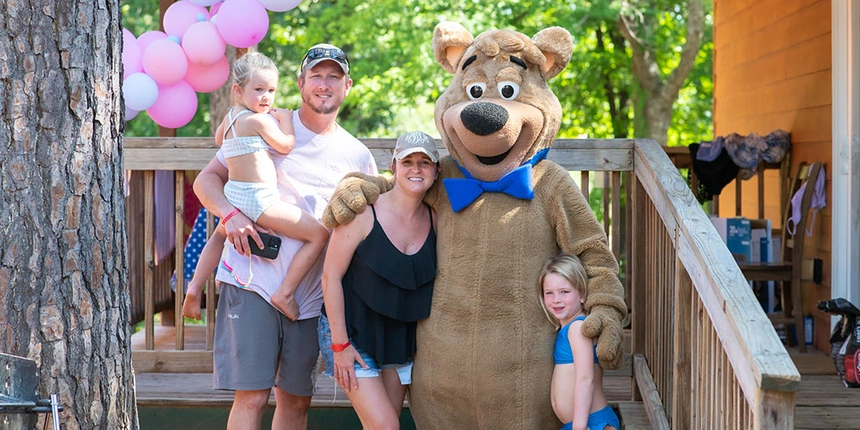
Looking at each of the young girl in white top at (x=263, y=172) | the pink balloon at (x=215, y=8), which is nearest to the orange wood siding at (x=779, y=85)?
the young girl in white top at (x=263, y=172)

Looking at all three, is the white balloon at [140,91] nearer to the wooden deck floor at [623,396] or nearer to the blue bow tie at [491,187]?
the wooden deck floor at [623,396]

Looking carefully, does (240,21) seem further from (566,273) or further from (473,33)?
(473,33)

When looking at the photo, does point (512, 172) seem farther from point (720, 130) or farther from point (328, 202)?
point (720, 130)

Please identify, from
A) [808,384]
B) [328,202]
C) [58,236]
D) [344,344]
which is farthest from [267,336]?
[808,384]

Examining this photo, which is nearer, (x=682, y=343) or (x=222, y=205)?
(x=682, y=343)

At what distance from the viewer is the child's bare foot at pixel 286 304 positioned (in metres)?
3.46

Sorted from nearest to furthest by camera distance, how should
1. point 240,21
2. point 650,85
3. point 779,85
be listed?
1. point 240,21
2. point 779,85
3. point 650,85

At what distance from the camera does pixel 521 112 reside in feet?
11.3

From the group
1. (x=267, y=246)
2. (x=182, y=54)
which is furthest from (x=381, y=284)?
(x=182, y=54)

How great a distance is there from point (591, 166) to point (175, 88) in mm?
2861

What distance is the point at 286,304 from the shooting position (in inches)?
137

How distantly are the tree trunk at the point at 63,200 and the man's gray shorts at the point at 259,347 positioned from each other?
547 millimetres

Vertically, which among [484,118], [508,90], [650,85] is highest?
[650,85]

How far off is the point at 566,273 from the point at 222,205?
1331mm
